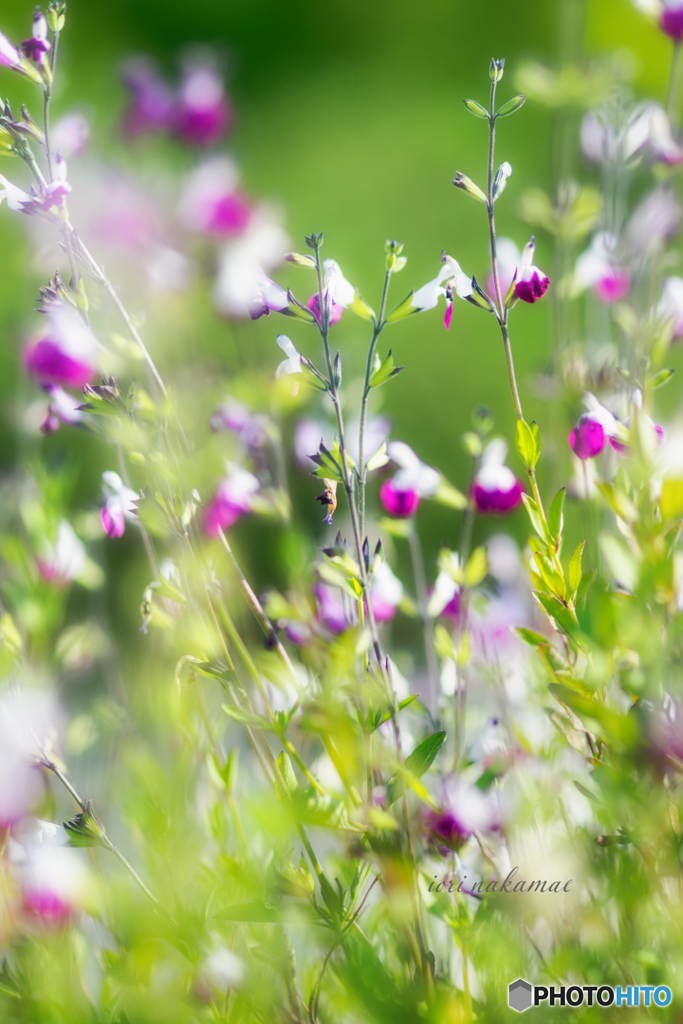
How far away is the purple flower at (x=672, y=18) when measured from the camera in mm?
479

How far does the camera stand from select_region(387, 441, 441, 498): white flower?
463 millimetres

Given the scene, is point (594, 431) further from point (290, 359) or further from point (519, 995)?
point (519, 995)

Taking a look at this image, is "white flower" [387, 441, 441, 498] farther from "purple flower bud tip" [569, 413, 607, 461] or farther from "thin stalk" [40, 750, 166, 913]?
"thin stalk" [40, 750, 166, 913]

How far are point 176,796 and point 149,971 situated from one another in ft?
0.40

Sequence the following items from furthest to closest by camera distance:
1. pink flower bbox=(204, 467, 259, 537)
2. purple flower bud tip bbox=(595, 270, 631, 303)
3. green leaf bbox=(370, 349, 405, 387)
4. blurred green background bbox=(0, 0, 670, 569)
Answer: blurred green background bbox=(0, 0, 670, 569), purple flower bud tip bbox=(595, 270, 631, 303), pink flower bbox=(204, 467, 259, 537), green leaf bbox=(370, 349, 405, 387)

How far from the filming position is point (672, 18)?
0.48 m

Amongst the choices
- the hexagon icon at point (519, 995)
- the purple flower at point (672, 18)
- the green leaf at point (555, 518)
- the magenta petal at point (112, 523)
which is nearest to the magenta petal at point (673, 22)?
the purple flower at point (672, 18)

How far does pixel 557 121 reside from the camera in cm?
69

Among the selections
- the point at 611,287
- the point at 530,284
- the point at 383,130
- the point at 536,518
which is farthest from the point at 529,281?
the point at 383,130

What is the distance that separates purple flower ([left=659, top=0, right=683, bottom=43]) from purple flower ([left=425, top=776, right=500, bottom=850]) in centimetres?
48

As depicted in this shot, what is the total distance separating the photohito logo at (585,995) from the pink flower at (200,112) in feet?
A: 1.90

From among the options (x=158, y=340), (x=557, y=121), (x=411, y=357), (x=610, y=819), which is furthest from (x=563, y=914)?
(x=411, y=357)

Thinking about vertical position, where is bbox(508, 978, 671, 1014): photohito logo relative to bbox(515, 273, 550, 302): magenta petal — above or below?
below

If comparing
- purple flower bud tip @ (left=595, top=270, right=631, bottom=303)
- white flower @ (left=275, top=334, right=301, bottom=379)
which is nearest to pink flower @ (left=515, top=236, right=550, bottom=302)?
white flower @ (left=275, top=334, right=301, bottom=379)
